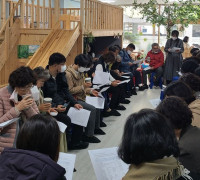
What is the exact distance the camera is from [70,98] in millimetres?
3926

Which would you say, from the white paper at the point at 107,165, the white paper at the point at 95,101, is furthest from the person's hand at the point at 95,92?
the white paper at the point at 107,165

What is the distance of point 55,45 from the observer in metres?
5.39

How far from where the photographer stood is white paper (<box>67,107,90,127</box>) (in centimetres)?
383

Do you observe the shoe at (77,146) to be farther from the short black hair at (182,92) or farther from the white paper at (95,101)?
the short black hair at (182,92)

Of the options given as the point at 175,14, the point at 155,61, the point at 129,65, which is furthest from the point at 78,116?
the point at 175,14

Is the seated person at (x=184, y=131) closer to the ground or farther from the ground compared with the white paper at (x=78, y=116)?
farther from the ground

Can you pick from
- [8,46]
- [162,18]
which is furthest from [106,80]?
[162,18]

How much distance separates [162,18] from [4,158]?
26.3 feet

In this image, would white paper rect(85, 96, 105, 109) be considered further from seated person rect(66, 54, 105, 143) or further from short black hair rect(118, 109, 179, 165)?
short black hair rect(118, 109, 179, 165)

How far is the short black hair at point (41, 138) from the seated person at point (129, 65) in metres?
5.40

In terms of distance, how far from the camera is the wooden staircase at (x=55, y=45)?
204 inches

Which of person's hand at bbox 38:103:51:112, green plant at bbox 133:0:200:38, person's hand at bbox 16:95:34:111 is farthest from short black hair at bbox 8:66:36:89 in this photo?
green plant at bbox 133:0:200:38

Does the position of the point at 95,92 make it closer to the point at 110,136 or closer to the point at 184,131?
the point at 110,136

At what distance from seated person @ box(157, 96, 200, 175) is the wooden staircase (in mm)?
3311
